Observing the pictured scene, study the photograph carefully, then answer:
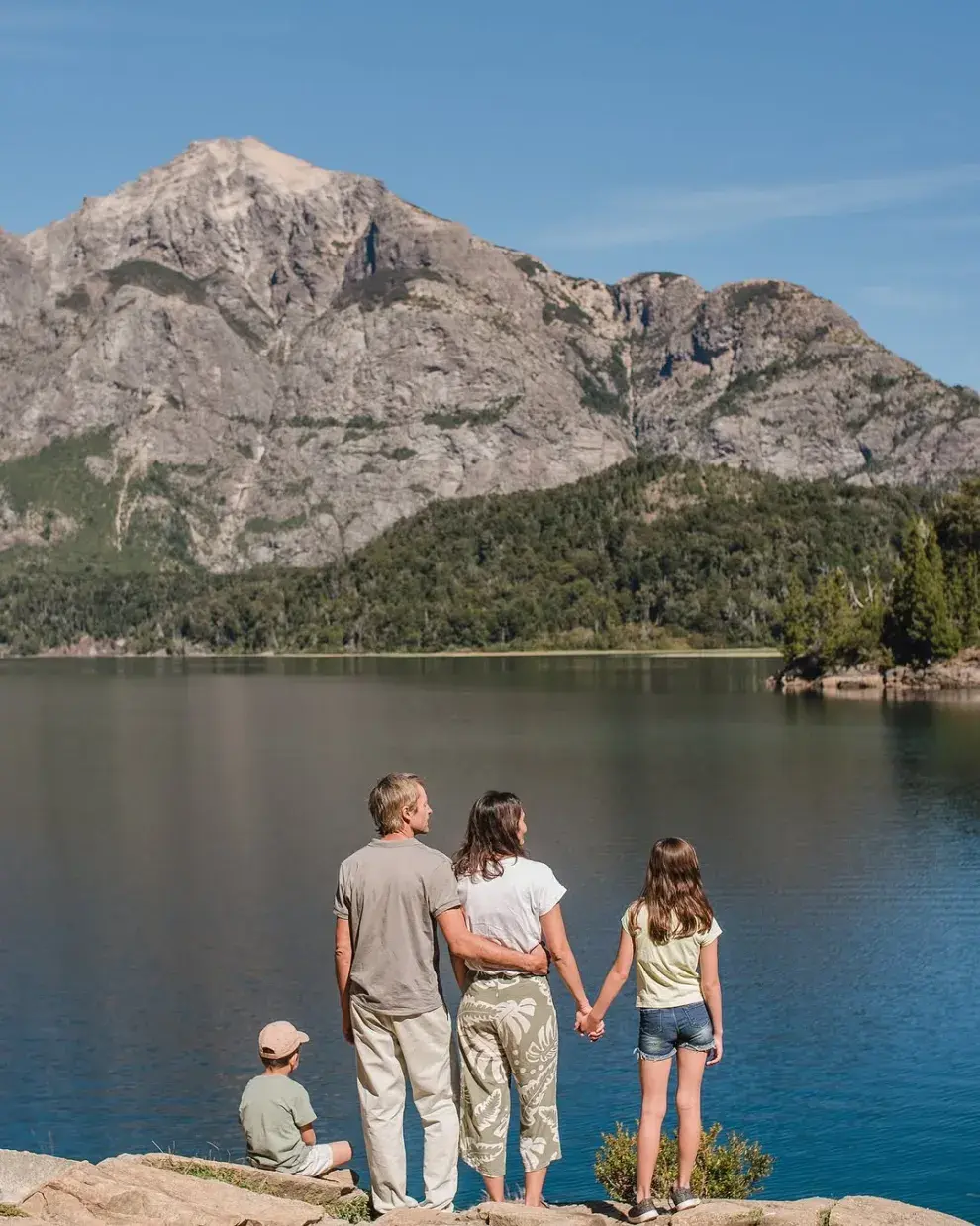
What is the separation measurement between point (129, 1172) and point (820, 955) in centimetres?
2035

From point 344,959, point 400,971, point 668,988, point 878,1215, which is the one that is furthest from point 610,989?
point 878,1215

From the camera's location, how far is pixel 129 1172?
12352 millimetres

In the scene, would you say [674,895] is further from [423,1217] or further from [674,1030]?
[423,1217]

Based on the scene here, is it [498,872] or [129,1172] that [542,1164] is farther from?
[129,1172]

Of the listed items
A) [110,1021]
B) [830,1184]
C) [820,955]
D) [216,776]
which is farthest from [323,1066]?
[216,776]

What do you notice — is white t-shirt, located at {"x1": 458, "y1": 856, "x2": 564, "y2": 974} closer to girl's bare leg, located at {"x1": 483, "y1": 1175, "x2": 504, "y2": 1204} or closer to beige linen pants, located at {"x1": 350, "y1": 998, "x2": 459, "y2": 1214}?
beige linen pants, located at {"x1": 350, "y1": 998, "x2": 459, "y2": 1214}

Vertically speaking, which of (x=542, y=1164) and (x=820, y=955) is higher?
(x=542, y=1164)

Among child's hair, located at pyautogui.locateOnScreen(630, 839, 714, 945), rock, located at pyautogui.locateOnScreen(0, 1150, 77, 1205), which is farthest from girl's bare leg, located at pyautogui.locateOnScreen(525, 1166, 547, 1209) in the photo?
rock, located at pyautogui.locateOnScreen(0, 1150, 77, 1205)

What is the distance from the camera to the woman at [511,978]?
490 inches

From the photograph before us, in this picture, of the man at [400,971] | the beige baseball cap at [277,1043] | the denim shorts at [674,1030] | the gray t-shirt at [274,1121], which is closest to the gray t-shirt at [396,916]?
the man at [400,971]

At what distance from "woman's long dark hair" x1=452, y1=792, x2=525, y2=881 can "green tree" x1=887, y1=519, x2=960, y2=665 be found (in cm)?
11624

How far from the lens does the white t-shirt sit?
490 inches

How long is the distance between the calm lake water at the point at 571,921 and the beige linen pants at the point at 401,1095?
5.70 meters

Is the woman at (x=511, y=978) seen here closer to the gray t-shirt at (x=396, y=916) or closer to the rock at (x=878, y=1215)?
the gray t-shirt at (x=396, y=916)
